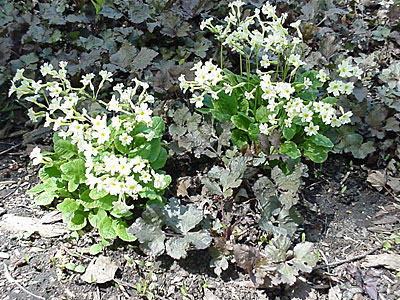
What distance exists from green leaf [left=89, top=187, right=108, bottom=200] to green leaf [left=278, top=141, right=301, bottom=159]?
1.02 m

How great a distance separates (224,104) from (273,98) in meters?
0.40

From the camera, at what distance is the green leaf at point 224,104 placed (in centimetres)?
274

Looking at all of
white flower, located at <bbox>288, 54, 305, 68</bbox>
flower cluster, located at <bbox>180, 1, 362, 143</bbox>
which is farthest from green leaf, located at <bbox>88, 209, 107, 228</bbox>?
white flower, located at <bbox>288, 54, 305, 68</bbox>

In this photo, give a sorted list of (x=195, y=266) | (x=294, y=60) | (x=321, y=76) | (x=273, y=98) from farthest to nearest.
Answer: (x=321, y=76)
(x=294, y=60)
(x=273, y=98)
(x=195, y=266)

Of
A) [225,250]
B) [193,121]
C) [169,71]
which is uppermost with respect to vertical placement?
[169,71]

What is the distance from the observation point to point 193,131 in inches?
106

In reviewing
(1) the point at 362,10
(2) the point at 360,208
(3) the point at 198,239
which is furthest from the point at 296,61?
(1) the point at 362,10

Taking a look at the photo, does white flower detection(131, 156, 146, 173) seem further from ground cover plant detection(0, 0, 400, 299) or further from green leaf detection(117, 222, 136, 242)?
green leaf detection(117, 222, 136, 242)

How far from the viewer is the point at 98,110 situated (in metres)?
2.54

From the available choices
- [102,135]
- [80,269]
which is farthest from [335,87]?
[80,269]

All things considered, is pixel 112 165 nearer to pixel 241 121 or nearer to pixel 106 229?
pixel 106 229

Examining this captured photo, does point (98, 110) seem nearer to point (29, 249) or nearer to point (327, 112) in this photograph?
point (29, 249)

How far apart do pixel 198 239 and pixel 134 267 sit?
1.18 feet

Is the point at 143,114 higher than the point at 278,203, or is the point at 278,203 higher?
the point at 143,114
